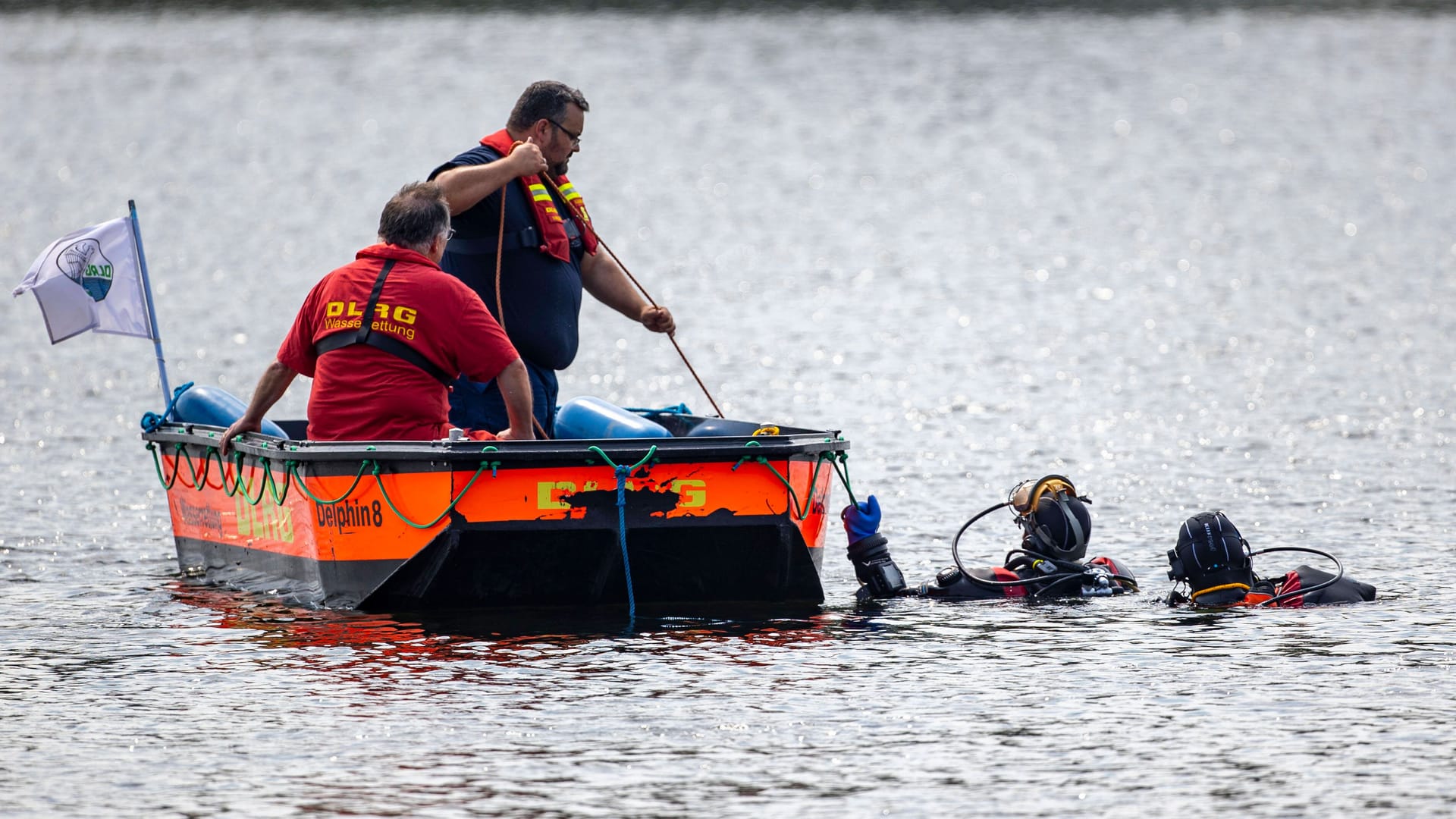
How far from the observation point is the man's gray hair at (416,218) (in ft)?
30.6

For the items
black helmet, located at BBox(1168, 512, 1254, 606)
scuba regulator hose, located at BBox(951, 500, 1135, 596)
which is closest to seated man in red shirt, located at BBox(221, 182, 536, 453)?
scuba regulator hose, located at BBox(951, 500, 1135, 596)

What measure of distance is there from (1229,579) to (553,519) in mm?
2914

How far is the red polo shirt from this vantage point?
925cm

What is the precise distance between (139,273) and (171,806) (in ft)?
16.9

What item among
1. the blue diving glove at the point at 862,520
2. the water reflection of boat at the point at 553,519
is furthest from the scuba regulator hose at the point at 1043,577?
the water reflection of boat at the point at 553,519

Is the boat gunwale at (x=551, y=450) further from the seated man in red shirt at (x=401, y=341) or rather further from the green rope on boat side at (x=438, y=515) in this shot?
the seated man in red shirt at (x=401, y=341)

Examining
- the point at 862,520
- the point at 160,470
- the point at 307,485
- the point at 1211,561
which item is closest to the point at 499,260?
the point at 307,485

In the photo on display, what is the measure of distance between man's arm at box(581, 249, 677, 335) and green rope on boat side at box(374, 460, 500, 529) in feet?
5.72

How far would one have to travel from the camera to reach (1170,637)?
9227 millimetres

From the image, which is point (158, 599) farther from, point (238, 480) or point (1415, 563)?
point (1415, 563)

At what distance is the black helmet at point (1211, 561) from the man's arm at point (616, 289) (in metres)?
2.55

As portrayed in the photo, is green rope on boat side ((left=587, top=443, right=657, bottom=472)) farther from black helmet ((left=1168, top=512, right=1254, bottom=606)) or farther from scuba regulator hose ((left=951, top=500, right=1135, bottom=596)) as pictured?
black helmet ((left=1168, top=512, right=1254, bottom=606))

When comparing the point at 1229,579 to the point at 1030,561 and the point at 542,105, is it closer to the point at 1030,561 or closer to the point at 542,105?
the point at 1030,561

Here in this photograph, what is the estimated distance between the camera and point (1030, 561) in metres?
10.2
